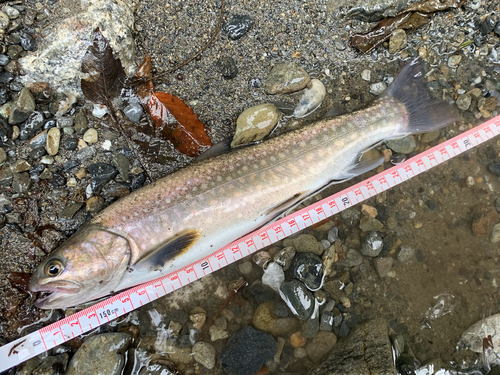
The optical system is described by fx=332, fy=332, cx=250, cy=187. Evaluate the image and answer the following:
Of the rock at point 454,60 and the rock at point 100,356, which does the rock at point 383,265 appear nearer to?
the rock at point 454,60

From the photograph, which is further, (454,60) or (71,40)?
(454,60)

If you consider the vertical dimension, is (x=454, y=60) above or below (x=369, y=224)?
above

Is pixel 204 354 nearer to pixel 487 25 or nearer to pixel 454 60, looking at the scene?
pixel 454 60

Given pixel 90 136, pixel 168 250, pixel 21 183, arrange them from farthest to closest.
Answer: pixel 90 136 < pixel 21 183 < pixel 168 250

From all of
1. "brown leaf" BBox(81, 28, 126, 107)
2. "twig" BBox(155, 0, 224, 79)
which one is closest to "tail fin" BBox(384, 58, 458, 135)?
"twig" BBox(155, 0, 224, 79)

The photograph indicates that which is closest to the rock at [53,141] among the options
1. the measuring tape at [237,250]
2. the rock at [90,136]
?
the rock at [90,136]

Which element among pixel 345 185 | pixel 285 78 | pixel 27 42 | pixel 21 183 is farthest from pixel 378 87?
A: pixel 21 183
